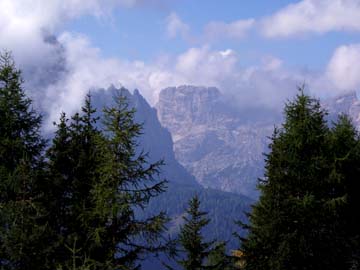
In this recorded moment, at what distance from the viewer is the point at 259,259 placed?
23.6 metres

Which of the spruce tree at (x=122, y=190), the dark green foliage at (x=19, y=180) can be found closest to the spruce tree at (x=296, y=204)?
the spruce tree at (x=122, y=190)

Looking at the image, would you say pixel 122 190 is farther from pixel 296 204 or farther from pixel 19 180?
pixel 296 204

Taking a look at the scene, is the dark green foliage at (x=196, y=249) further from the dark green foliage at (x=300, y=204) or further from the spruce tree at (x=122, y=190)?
the spruce tree at (x=122, y=190)

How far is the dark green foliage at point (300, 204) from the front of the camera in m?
22.6

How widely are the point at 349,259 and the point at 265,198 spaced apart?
5355 mm

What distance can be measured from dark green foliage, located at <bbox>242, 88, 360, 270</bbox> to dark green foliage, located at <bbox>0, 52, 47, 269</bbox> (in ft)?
31.9

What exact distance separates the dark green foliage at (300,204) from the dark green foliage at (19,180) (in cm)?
972

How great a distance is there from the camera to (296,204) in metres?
22.6

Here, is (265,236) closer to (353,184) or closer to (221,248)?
(221,248)

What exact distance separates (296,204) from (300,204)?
9.1 inches

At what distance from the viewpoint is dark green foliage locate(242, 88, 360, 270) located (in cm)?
2262

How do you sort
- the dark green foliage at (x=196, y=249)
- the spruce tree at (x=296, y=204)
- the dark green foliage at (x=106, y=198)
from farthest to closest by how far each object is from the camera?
the dark green foliage at (x=196, y=249)
the spruce tree at (x=296, y=204)
the dark green foliage at (x=106, y=198)

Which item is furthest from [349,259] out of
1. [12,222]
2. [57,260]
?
[12,222]

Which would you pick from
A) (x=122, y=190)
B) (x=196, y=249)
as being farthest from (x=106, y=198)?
(x=196, y=249)
